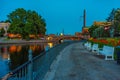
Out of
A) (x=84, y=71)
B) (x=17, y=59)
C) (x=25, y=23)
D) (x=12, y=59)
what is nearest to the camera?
(x=84, y=71)

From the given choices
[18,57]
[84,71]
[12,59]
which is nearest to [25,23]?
[18,57]

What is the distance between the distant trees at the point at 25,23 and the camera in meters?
148

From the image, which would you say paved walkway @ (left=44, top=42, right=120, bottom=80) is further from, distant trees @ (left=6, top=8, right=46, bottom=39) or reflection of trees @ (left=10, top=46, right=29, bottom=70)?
distant trees @ (left=6, top=8, right=46, bottom=39)

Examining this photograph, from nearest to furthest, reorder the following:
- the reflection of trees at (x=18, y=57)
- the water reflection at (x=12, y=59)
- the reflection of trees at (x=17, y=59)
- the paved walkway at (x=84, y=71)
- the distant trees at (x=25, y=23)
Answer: the paved walkway at (x=84, y=71), the water reflection at (x=12, y=59), the reflection of trees at (x=17, y=59), the reflection of trees at (x=18, y=57), the distant trees at (x=25, y=23)

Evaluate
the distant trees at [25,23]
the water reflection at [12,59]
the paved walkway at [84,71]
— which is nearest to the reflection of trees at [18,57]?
the water reflection at [12,59]

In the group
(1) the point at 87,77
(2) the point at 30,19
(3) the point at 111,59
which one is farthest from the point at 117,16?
(2) the point at 30,19

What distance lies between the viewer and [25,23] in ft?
497

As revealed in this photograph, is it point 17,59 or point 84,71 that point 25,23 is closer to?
point 17,59

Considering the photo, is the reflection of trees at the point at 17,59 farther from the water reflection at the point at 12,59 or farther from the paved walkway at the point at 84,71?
the paved walkway at the point at 84,71

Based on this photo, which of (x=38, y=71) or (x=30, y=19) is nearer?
(x=38, y=71)

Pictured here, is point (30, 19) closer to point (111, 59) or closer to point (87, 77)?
point (111, 59)

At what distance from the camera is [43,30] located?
156 meters

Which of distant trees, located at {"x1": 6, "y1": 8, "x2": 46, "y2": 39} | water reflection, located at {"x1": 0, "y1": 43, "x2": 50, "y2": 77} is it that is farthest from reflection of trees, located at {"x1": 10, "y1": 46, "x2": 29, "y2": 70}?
distant trees, located at {"x1": 6, "y1": 8, "x2": 46, "y2": 39}

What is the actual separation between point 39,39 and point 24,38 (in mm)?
8755
